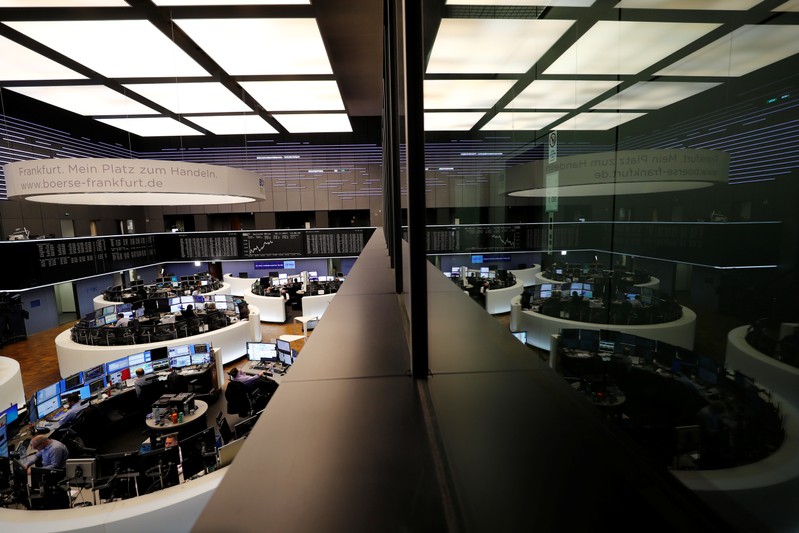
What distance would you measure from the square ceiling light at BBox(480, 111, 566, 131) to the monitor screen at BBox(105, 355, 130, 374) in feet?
26.1

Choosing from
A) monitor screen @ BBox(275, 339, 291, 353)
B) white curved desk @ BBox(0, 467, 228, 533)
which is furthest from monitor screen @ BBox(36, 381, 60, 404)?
monitor screen @ BBox(275, 339, 291, 353)

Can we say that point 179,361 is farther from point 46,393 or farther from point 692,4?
point 692,4

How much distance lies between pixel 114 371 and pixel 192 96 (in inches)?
220

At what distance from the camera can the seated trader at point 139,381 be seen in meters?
6.73

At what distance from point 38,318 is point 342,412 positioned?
51.3ft

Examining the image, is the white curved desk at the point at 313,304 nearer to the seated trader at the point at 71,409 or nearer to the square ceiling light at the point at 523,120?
the seated trader at the point at 71,409

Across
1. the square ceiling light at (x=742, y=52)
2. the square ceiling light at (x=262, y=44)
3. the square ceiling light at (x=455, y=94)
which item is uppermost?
the square ceiling light at (x=262, y=44)

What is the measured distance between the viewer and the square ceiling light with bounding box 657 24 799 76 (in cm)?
31

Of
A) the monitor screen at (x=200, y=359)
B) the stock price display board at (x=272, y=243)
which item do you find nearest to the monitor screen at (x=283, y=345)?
the monitor screen at (x=200, y=359)

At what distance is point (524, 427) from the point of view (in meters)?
0.62

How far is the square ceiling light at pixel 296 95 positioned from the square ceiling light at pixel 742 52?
7.14 metres

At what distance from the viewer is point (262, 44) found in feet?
16.9

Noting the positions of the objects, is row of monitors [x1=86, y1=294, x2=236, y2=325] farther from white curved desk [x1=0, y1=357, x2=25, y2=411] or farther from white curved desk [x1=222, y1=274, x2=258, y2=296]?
white curved desk [x1=0, y1=357, x2=25, y2=411]

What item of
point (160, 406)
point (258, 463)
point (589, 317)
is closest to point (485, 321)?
point (589, 317)
